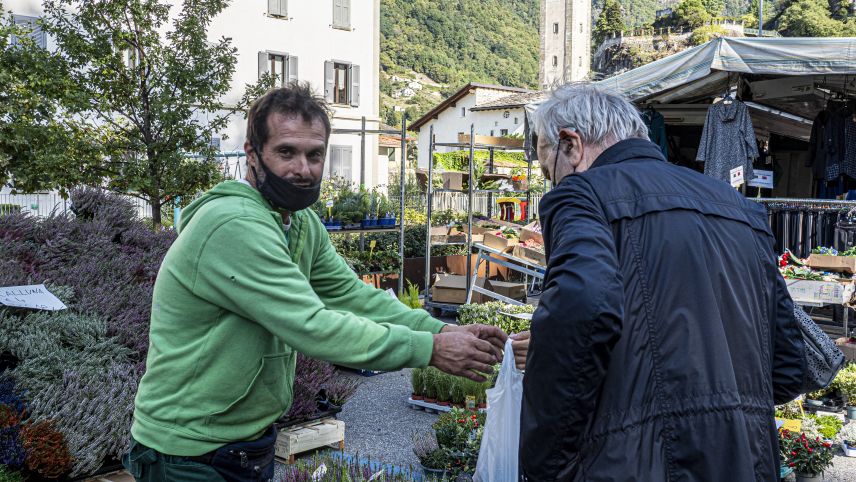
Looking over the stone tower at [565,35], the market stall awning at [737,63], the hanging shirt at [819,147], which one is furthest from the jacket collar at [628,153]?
the stone tower at [565,35]

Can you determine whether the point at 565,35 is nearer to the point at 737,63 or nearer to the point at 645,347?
the point at 737,63

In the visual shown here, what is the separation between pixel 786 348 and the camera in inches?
84.0

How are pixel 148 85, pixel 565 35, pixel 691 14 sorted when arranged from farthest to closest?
pixel 565 35
pixel 691 14
pixel 148 85

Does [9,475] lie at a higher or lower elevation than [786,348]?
lower

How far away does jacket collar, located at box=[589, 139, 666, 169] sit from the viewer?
2.04 meters

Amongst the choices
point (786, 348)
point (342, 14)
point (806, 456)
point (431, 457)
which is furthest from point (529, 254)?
point (342, 14)

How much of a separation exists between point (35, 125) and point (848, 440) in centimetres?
947

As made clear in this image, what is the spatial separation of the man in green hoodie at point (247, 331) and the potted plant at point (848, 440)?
4.61 metres

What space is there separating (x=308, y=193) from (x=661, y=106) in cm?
928

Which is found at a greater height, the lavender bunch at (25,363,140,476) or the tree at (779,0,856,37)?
the tree at (779,0,856,37)

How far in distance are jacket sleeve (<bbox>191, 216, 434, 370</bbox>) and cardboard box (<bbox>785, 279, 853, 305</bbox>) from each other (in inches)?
252

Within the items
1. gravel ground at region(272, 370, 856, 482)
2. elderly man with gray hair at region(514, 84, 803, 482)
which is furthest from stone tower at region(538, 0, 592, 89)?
elderly man with gray hair at region(514, 84, 803, 482)

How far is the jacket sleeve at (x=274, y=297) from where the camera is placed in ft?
6.25

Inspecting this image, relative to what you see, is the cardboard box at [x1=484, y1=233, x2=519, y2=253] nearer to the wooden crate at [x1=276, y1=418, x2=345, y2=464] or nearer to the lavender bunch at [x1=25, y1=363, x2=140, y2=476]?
the wooden crate at [x1=276, y1=418, x2=345, y2=464]
